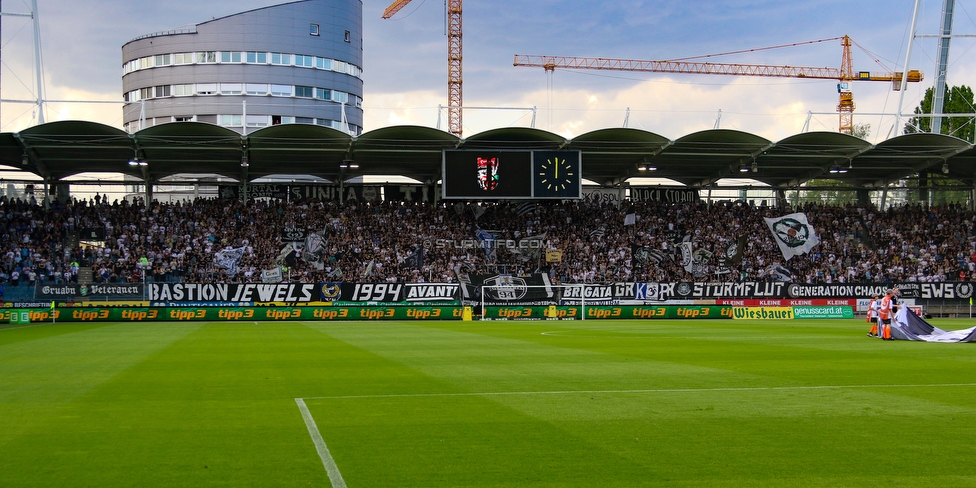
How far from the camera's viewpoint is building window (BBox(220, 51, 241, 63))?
82625 mm

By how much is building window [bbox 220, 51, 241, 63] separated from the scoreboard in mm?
44524

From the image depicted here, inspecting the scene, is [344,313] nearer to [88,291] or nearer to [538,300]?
[538,300]

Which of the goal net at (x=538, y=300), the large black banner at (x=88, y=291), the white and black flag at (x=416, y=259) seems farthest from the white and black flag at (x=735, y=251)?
the large black banner at (x=88, y=291)

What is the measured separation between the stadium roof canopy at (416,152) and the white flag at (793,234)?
385 cm

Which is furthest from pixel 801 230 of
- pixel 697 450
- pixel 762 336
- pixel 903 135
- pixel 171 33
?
pixel 171 33

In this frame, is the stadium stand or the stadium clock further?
the stadium clock

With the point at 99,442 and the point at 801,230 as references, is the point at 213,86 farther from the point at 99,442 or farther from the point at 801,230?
the point at 99,442

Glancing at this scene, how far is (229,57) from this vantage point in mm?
82688

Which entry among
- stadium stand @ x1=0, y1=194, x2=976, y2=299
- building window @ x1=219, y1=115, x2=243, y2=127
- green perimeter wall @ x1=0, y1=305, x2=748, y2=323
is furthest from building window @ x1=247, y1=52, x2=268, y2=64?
green perimeter wall @ x1=0, y1=305, x2=748, y2=323

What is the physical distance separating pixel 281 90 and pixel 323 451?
80.9 metres

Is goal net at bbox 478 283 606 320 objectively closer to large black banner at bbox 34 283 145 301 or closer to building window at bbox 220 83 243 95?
large black banner at bbox 34 283 145 301

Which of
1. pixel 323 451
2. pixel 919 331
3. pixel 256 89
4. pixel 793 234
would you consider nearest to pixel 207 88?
pixel 256 89

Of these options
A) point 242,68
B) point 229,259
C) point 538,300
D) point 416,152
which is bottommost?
point 538,300

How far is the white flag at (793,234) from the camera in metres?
51.9
